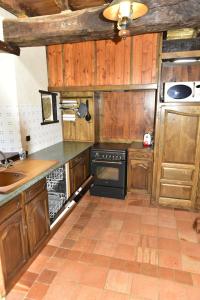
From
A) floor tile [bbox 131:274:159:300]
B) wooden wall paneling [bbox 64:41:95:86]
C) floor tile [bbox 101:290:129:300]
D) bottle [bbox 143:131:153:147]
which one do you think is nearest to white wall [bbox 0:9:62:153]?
wooden wall paneling [bbox 64:41:95:86]

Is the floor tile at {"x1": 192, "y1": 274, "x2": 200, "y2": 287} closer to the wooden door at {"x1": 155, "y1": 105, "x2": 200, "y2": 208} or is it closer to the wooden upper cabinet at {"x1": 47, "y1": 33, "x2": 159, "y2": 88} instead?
the wooden door at {"x1": 155, "y1": 105, "x2": 200, "y2": 208}

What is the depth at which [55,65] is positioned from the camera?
3158mm

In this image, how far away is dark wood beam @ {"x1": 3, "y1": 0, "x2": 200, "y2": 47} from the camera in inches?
68.1

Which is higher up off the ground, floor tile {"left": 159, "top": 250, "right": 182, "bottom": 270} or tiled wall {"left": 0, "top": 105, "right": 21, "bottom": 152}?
tiled wall {"left": 0, "top": 105, "right": 21, "bottom": 152}

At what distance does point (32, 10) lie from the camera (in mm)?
2197

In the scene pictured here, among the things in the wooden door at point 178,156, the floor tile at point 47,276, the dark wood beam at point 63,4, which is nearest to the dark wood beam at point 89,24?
the dark wood beam at point 63,4

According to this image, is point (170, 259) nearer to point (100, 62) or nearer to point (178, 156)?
point (178, 156)

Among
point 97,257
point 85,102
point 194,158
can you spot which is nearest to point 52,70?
point 85,102

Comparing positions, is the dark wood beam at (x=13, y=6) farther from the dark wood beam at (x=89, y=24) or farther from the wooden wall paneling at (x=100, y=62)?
the wooden wall paneling at (x=100, y=62)

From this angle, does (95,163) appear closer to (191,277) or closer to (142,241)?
(142,241)

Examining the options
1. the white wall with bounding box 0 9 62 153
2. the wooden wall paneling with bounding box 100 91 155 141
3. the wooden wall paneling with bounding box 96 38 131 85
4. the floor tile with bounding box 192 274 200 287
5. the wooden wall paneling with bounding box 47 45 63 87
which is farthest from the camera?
the wooden wall paneling with bounding box 100 91 155 141

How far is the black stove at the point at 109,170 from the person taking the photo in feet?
10.3

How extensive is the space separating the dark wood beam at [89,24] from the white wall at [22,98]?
0.29m

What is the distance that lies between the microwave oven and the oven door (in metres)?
1.19
